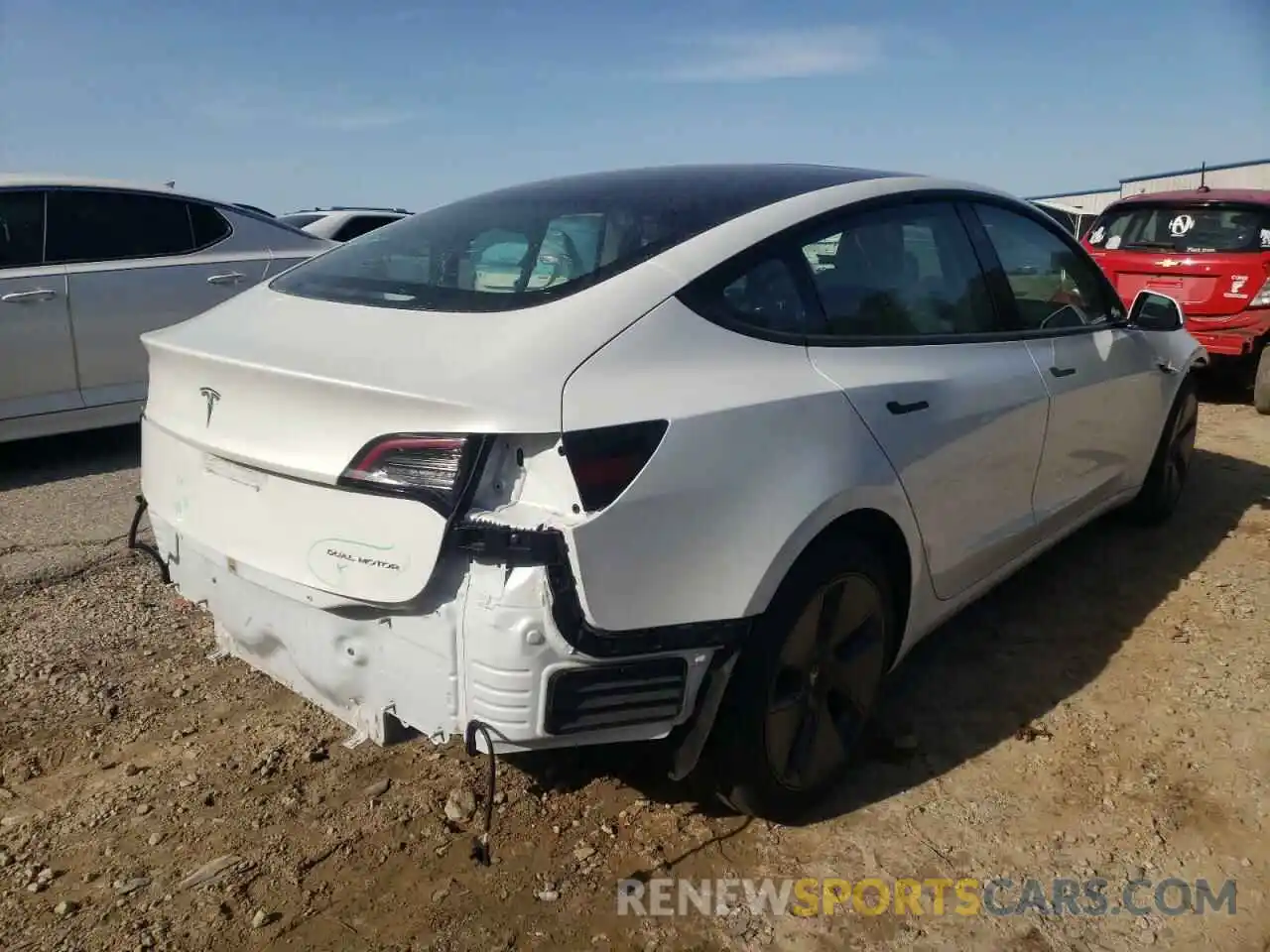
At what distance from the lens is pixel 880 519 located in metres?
2.63

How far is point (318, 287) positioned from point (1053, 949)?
2.38 m

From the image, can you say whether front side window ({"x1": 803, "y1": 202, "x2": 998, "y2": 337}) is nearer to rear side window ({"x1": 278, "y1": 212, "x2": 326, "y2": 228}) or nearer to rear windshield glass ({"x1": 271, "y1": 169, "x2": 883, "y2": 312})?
rear windshield glass ({"x1": 271, "y1": 169, "x2": 883, "y2": 312})

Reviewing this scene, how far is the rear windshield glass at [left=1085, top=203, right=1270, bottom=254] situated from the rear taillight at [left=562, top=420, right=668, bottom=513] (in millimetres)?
7290

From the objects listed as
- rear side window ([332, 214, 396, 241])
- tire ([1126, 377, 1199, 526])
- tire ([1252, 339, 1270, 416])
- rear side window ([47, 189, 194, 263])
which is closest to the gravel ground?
tire ([1126, 377, 1199, 526])

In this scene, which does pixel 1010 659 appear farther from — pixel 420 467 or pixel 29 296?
pixel 29 296

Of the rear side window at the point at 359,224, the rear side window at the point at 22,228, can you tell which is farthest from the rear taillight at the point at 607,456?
the rear side window at the point at 359,224

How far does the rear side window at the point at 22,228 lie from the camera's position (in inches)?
210

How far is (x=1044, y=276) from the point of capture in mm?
3730

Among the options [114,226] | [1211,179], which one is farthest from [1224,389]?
[1211,179]

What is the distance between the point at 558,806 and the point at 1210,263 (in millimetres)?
7065

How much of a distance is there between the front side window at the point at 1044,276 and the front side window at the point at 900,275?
0.23m

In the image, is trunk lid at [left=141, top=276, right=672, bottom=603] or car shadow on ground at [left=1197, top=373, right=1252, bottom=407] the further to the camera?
car shadow on ground at [left=1197, top=373, right=1252, bottom=407]

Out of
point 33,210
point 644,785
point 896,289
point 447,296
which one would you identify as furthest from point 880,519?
point 33,210

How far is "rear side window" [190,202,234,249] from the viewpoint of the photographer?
606 cm
